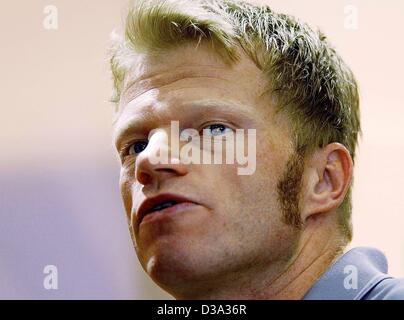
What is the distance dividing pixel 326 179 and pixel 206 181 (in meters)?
0.17

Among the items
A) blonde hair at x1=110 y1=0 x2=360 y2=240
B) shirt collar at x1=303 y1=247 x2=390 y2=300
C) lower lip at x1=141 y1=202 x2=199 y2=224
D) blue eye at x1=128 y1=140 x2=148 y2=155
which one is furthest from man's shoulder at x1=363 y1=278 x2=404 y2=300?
blue eye at x1=128 y1=140 x2=148 y2=155

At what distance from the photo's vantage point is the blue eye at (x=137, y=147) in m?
1.05

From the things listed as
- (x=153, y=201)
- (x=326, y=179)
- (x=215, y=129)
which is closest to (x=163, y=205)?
(x=153, y=201)

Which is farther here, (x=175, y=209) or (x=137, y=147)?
(x=137, y=147)

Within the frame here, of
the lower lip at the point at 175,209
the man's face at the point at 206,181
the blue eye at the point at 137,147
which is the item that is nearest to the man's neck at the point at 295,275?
the man's face at the point at 206,181

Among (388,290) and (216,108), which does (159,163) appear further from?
(388,290)

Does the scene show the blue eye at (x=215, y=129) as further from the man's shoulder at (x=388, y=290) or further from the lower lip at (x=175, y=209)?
the man's shoulder at (x=388, y=290)

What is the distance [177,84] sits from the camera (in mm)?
1022

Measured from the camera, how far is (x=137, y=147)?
1065 mm

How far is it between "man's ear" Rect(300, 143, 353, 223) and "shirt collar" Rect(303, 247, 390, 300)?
7 cm

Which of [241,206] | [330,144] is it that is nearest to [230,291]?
[241,206]

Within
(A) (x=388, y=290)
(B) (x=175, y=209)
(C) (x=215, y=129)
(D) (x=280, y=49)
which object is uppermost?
(D) (x=280, y=49)

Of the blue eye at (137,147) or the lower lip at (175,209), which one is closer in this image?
the lower lip at (175,209)

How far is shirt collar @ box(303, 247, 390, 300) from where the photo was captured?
0.97m
